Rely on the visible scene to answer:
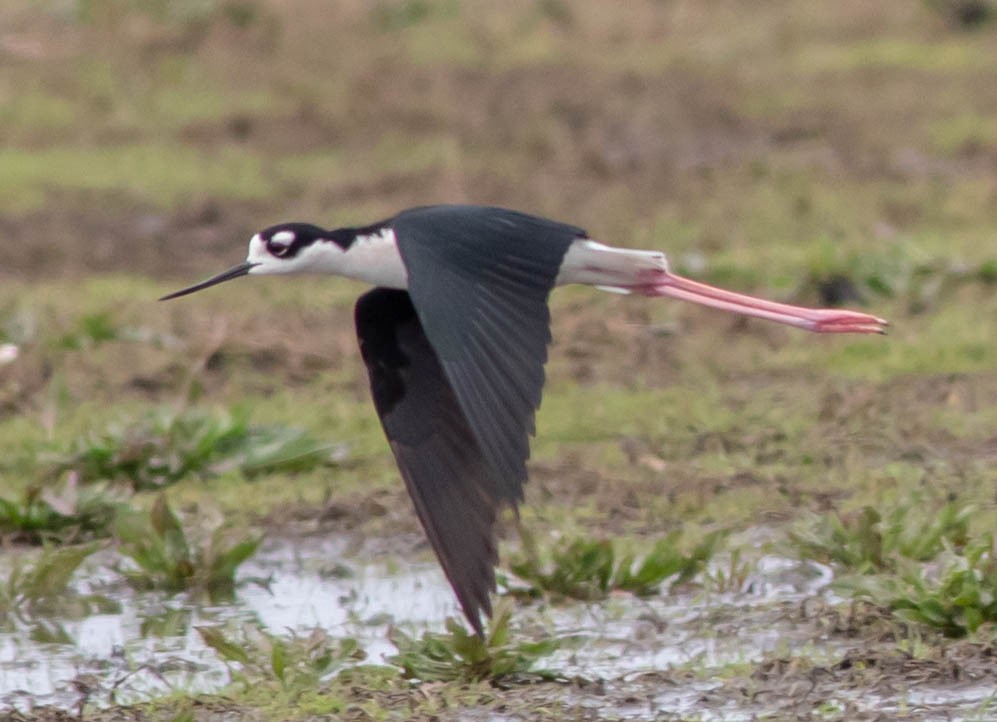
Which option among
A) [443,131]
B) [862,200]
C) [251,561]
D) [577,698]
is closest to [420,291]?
[577,698]

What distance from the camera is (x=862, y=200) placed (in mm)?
8500

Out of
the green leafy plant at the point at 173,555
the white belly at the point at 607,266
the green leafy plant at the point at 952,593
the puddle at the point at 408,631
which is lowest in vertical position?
the puddle at the point at 408,631

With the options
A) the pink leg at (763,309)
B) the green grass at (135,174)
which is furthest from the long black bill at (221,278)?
the green grass at (135,174)

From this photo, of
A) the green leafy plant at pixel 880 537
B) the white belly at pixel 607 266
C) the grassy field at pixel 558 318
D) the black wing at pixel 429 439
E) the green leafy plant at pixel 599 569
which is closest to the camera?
the grassy field at pixel 558 318

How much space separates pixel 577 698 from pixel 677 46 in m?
7.69

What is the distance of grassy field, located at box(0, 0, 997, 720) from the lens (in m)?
4.07

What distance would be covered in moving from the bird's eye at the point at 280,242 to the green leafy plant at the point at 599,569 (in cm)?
88

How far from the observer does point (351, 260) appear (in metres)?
4.62

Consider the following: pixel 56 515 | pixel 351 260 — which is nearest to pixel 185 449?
pixel 56 515

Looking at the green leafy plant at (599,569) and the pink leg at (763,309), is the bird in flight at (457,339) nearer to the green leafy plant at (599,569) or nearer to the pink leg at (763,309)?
the green leafy plant at (599,569)

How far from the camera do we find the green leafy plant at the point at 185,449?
217 inches

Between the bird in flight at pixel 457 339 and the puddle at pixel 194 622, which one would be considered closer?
the bird in flight at pixel 457 339

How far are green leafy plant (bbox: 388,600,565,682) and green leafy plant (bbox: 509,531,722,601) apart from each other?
55 centimetres

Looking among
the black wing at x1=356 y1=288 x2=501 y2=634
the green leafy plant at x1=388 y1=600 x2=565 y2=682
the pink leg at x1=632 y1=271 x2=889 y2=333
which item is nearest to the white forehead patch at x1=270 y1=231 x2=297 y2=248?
the black wing at x1=356 y1=288 x2=501 y2=634
